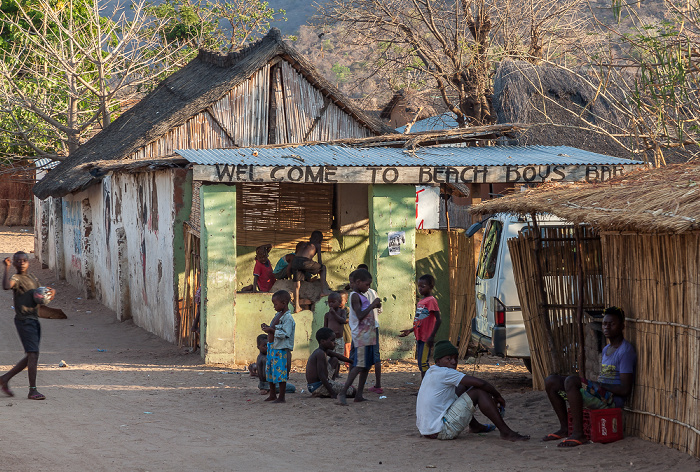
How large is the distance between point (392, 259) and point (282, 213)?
114 inches

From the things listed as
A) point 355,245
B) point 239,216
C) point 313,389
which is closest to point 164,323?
point 239,216

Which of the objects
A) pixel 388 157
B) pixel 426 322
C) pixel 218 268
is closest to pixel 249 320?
pixel 218 268

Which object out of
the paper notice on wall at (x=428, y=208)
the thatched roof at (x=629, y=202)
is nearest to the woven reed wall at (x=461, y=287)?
the thatched roof at (x=629, y=202)

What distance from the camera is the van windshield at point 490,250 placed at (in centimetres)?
927

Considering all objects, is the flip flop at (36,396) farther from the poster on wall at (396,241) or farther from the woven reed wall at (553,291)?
the woven reed wall at (553,291)

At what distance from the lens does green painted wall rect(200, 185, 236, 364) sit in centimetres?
1056

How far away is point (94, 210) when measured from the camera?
61.1ft

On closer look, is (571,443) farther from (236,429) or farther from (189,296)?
(189,296)

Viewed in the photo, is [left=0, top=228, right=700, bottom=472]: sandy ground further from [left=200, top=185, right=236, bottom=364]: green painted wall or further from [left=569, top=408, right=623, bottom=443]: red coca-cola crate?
[left=200, top=185, right=236, bottom=364]: green painted wall

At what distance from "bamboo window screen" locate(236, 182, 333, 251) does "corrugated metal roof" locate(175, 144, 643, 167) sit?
150cm

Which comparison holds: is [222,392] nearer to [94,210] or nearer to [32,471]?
[32,471]

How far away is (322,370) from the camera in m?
8.70

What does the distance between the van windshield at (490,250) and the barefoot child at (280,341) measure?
8.13 ft

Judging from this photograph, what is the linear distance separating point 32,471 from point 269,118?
449 inches
